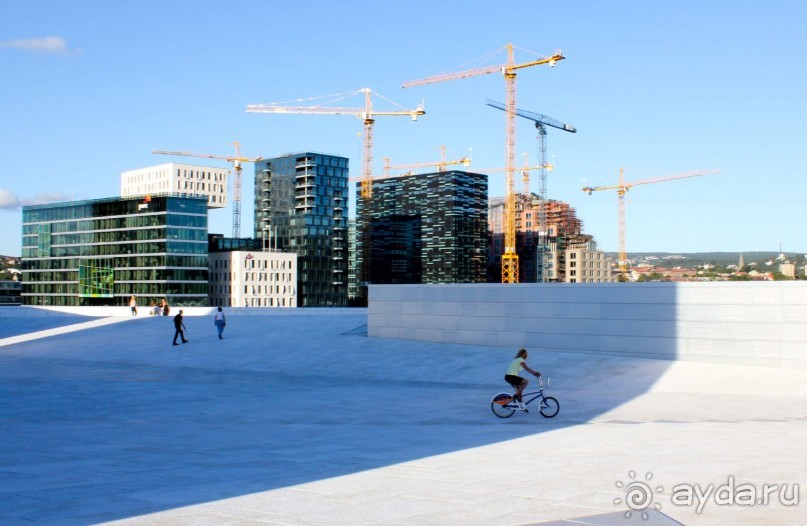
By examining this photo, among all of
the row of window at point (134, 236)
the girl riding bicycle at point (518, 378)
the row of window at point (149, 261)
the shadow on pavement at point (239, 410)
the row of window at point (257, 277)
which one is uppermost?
the row of window at point (134, 236)

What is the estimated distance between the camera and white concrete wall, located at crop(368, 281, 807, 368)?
2775cm

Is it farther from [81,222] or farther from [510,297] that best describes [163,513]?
[81,222]

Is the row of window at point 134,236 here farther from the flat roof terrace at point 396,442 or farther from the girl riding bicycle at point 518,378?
the girl riding bicycle at point 518,378

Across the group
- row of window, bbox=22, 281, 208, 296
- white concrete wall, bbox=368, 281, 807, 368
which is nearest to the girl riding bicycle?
white concrete wall, bbox=368, 281, 807, 368

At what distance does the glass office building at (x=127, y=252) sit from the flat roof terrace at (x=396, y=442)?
137 meters

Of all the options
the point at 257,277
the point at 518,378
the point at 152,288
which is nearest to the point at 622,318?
the point at 518,378

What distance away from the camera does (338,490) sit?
431 inches

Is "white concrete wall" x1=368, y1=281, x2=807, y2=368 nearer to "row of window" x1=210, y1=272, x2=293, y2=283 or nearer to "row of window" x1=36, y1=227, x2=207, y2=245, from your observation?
"row of window" x1=36, y1=227, x2=207, y2=245

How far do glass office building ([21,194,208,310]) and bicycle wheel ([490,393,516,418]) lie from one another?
500 ft

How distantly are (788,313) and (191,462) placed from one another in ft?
70.0

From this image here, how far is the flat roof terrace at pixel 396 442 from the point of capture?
9781mm

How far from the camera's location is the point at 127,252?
17425cm

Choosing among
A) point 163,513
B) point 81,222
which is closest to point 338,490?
point 163,513

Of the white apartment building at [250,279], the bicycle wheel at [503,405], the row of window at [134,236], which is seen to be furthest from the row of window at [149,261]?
the bicycle wheel at [503,405]
